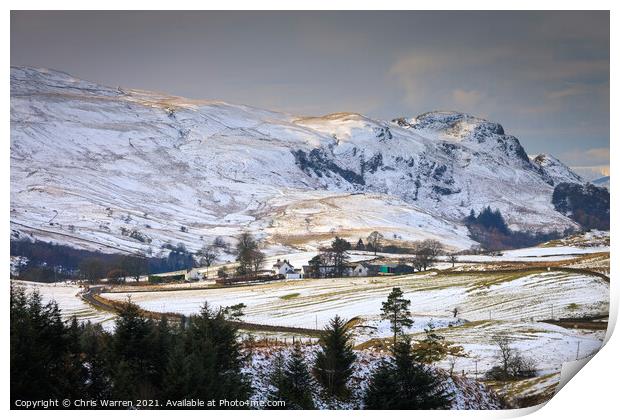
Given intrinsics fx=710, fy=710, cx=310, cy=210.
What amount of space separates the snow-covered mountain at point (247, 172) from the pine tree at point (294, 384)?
54350 millimetres

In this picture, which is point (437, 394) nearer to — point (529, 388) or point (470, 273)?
point (529, 388)

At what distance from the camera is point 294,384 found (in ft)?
51.6

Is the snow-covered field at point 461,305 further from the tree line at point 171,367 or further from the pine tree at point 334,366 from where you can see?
the tree line at point 171,367

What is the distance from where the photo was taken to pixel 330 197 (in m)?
137

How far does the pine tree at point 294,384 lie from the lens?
599 inches

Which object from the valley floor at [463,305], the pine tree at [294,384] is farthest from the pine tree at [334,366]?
the valley floor at [463,305]

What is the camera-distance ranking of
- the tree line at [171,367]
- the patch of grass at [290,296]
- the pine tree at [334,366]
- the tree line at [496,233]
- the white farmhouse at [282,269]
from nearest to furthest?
the tree line at [171,367], the pine tree at [334,366], the patch of grass at [290,296], the white farmhouse at [282,269], the tree line at [496,233]

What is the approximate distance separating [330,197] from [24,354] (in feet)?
406

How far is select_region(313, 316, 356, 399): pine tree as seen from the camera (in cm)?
1658

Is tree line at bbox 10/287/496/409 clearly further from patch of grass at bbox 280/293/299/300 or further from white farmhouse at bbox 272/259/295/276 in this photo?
white farmhouse at bbox 272/259/295/276

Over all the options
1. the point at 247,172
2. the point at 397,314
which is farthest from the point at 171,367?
the point at 247,172

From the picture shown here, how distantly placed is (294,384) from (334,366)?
1.40 metres

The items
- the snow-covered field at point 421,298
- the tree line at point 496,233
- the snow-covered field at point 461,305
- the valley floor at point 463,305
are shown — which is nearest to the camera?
the valley floor at point 463,305
